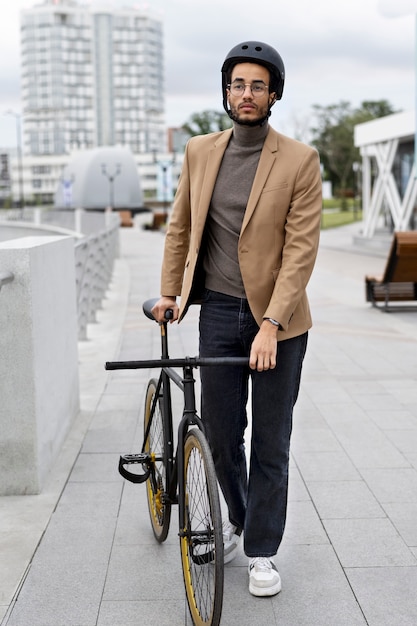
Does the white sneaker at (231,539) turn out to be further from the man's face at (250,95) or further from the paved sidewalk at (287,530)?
the man's face at (250,95)

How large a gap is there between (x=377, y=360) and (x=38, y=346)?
184 inches

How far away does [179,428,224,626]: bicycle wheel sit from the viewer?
2984 mm

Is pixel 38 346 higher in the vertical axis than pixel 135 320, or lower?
higher

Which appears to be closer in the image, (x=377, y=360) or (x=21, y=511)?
(x=21, y=511)

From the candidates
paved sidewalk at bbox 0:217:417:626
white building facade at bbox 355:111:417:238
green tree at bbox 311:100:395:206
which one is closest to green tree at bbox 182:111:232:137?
green tree at bbox 311:100:395:206

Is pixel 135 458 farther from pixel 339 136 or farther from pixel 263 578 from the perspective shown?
pixel 339 136

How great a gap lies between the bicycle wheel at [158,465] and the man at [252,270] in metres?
0.24

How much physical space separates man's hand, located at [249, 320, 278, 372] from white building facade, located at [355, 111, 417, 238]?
2683cm

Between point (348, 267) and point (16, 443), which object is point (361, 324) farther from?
point (348, 267)

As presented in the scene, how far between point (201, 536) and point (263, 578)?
491 millimetres

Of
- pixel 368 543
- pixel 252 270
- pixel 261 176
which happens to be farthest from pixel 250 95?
pixel 368 543

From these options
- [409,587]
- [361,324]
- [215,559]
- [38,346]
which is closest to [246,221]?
[215,559]

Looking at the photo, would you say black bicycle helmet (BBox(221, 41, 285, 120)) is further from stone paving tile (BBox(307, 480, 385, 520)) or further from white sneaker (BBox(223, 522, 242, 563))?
stone paving tile (BBox(307, 480, 385, 520))

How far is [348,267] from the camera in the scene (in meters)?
22.4
